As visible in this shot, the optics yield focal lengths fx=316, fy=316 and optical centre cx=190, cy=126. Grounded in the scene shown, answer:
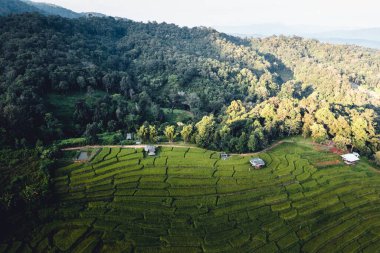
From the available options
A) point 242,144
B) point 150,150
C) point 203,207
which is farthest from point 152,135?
point 203,207

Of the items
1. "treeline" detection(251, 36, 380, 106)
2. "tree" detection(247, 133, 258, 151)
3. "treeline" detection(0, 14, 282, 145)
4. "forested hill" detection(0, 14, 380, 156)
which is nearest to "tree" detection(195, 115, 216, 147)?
"forested hill" detection(0, 14, 380, 156)

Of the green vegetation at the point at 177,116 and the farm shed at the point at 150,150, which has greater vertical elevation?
the farm shed at the point at 150,150

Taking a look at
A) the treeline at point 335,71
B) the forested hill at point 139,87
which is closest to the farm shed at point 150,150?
the forested hill at point 139,87

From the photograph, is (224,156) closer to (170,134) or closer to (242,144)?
(242,144)

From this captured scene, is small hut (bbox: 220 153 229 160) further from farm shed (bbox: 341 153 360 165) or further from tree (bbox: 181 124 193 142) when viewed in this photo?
farm shed (bbox: 341 153 360 165)

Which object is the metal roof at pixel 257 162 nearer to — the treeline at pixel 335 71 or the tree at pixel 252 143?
the tree at pixel 252 143

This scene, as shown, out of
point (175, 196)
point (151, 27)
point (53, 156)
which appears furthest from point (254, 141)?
point (151, 27)
